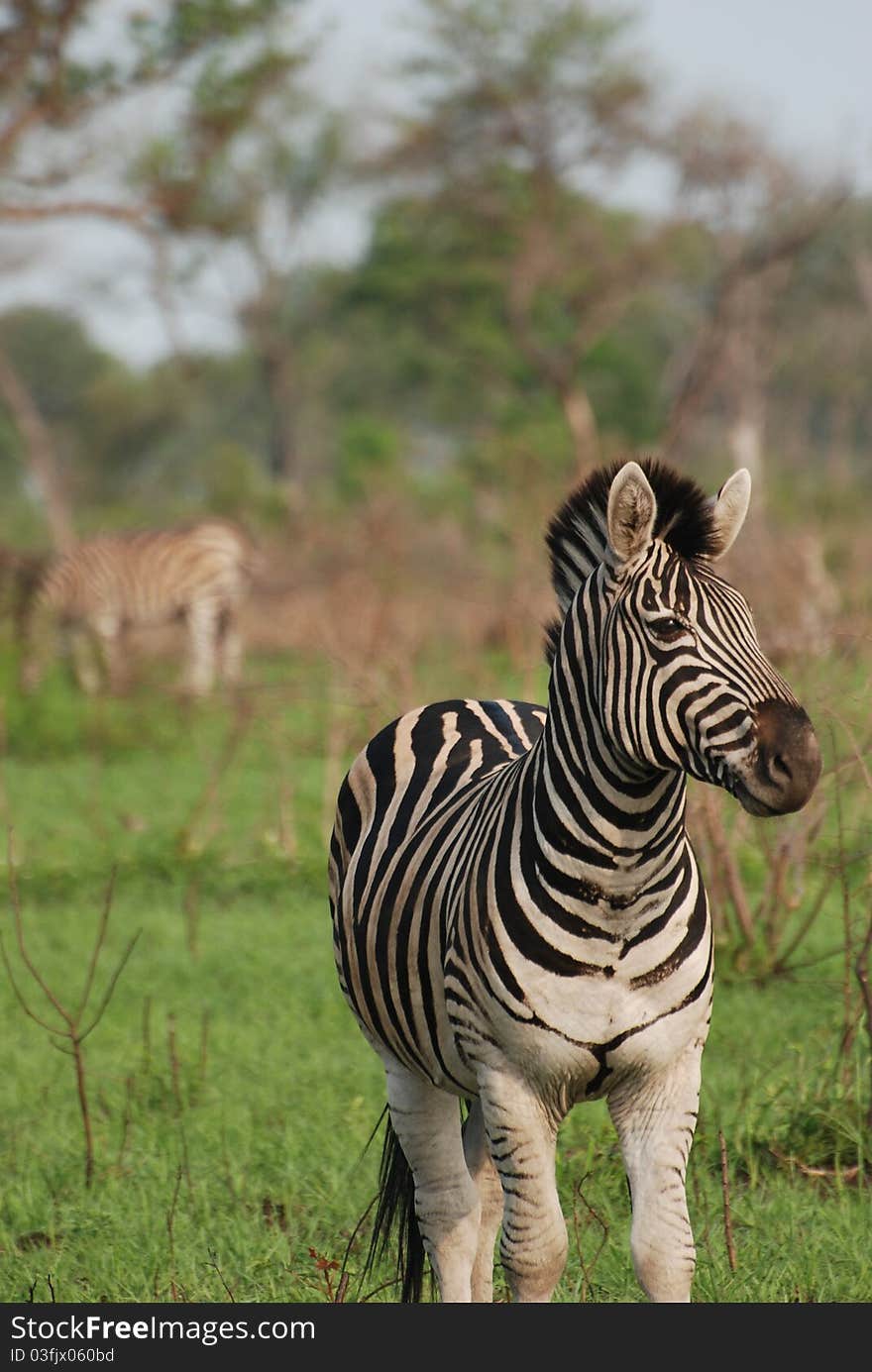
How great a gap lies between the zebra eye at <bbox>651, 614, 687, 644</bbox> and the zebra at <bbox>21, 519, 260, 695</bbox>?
468 inches

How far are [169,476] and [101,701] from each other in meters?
33.7

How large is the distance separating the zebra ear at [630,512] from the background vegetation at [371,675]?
5.17 ft

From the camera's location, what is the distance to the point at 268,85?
14203 millimetres

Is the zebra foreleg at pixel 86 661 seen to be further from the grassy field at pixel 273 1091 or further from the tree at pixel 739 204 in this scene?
the tree at pixel 739 204

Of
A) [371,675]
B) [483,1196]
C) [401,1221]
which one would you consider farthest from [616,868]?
[371,675]

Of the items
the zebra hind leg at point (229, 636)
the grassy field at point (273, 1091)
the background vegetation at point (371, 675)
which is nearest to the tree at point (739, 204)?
the background vegetation at point (371, 675)

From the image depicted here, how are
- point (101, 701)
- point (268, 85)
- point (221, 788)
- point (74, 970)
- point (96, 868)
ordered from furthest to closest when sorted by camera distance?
1. point (268, 85)
2. point (101, 701)
3. point (221, 788)
4. point (96, 868)
5. point (74, 970)

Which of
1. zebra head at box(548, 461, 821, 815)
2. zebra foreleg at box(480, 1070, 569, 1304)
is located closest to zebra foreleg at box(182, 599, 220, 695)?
zebra foreleg at box(480, 1070, 569, 1304)

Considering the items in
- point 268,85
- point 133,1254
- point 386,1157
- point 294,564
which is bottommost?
point 133,1254

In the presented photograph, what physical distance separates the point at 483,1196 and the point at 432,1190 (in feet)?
0.64

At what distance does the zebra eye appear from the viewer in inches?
114

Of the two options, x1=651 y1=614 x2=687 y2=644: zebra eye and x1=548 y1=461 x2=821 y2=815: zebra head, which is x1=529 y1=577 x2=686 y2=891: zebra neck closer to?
x1=548 y1=461 x2=821 y2=815: zebra head
